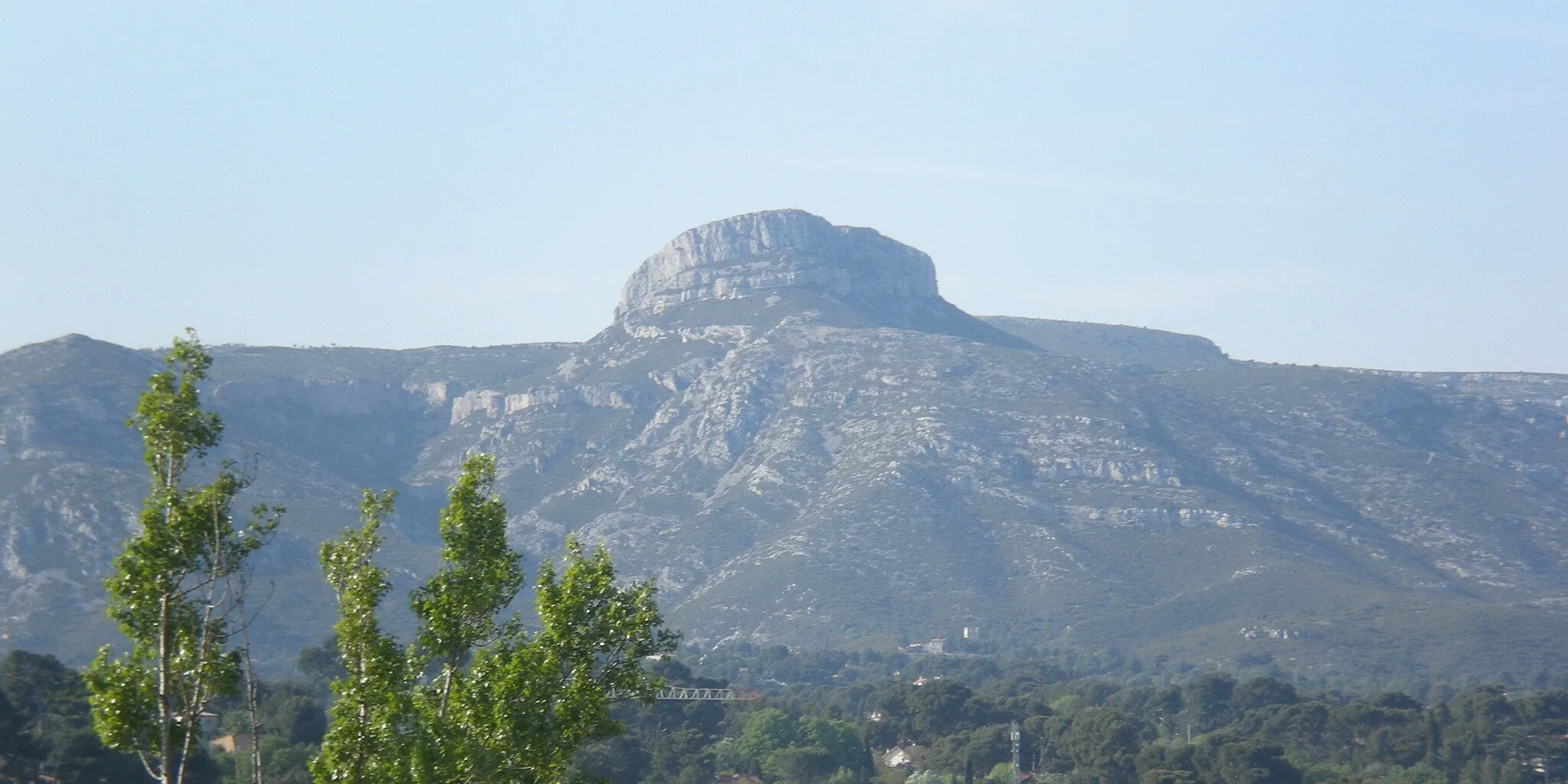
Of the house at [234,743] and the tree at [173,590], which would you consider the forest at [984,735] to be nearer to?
the house at [234,743]

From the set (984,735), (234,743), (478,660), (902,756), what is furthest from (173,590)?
(902,756)

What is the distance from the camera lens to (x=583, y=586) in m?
24.6

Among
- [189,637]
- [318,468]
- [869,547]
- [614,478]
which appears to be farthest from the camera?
[614,478]

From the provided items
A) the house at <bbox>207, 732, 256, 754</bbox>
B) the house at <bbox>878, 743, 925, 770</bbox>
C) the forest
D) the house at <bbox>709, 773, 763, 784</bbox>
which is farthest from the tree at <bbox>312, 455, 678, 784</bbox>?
the house at <bbox>878, 743, 925, 770</bbox>

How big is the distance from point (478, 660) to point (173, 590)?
423 cm

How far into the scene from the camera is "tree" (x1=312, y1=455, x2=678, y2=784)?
21594mm

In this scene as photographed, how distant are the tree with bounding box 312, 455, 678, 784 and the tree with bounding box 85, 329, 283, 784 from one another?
1643 millimetres

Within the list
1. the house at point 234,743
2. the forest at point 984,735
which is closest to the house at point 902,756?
the forest at point 984,735

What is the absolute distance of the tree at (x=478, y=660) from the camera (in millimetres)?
21594

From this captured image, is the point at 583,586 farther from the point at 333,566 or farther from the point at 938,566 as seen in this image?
the point at 938,566

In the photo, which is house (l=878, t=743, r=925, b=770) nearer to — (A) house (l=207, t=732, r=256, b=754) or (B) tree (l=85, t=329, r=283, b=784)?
(A) house (l=207, t=732, r=256, b=754)

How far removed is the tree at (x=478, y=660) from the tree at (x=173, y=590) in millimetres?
1643

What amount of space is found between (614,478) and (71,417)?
202 ft

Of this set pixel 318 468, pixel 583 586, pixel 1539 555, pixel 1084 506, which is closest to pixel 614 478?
pixel 318 468
